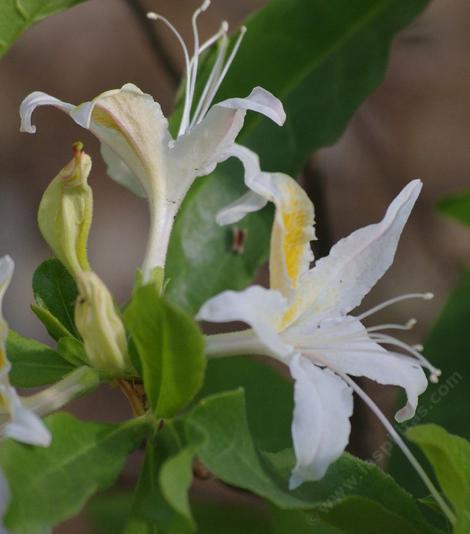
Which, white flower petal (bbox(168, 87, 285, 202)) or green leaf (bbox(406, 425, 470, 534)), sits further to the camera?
white flower petal (bbox(168, 87, 285, 202))

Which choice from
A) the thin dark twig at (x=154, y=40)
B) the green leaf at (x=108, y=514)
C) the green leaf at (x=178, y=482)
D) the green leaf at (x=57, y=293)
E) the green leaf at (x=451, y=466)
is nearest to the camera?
the green leaf at (x=178, y=482)

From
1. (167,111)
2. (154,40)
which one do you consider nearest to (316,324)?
(154,40)

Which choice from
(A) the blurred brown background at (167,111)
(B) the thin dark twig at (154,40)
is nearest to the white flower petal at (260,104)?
(B) the thin dark twig at (154,40)

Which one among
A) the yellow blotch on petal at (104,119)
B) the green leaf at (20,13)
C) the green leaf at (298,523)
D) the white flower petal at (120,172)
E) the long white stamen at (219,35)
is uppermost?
the green leaf at (20,13)

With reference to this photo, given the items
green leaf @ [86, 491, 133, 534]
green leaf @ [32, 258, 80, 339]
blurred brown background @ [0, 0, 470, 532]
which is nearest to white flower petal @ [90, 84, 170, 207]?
green leaf @ [32, 258, 80, 339]

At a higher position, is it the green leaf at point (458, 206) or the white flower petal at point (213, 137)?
the white flower petal at point (213, 137)

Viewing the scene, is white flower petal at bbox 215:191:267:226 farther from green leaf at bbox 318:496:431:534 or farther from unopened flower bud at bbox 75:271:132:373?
green leaf at bbox 318:496:431:534

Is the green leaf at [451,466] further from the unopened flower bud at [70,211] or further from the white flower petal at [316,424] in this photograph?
the unopened flower bud at [70,211]
